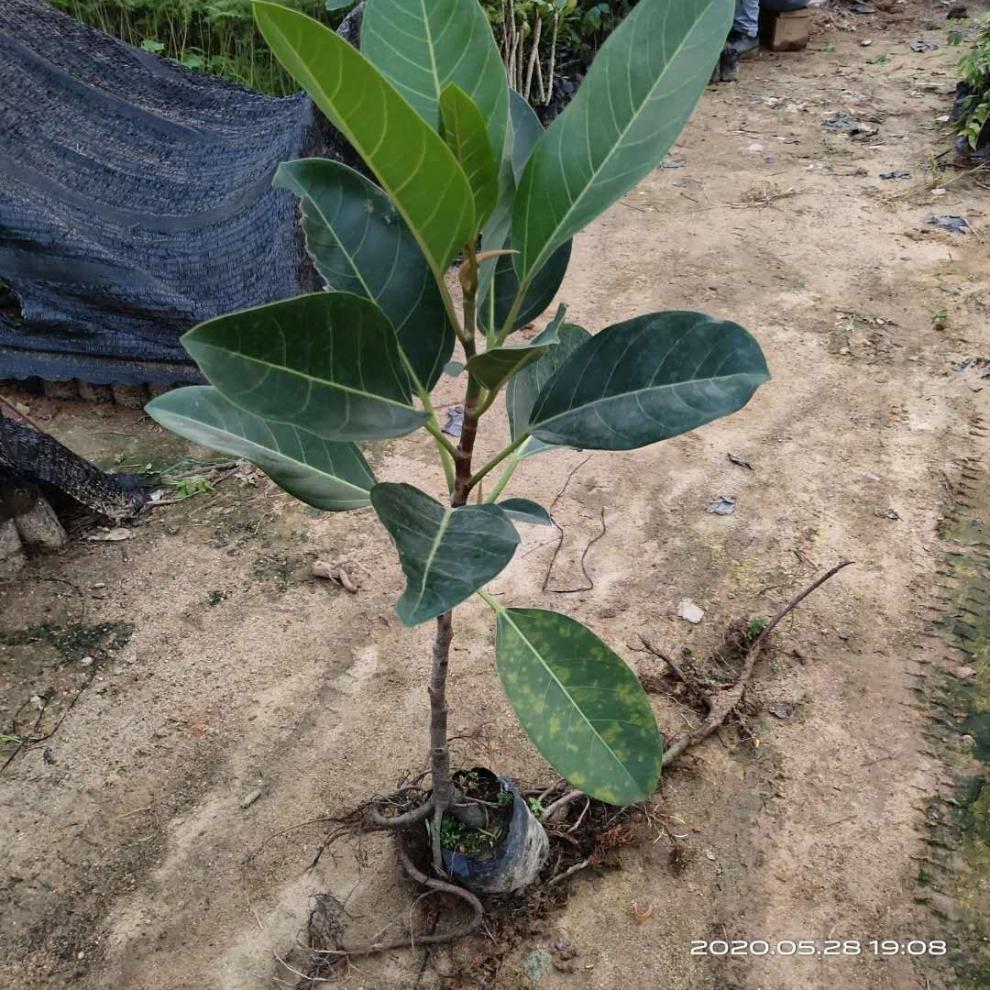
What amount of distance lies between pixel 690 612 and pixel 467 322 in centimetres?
152

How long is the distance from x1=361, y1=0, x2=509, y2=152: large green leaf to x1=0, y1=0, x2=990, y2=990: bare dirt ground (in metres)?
1.44

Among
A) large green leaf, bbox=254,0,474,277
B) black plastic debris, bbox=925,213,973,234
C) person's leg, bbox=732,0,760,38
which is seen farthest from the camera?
person's leg, bbox=732,0,760,38

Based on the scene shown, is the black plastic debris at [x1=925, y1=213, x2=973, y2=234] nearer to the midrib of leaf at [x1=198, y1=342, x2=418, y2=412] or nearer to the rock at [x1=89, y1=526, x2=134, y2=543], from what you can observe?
the rock at [x1=89, y1=526, x2=134, y2=543]

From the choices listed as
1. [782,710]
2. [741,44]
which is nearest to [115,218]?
[782,710]

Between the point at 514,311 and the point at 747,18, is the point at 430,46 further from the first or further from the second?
the point at 747,18

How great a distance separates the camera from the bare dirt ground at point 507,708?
5.54ft

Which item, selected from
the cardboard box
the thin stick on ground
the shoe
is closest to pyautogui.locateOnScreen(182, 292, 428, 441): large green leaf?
the thin stick on ground

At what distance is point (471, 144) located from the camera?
0.90m

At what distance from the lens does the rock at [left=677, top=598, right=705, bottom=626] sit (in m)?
2.36

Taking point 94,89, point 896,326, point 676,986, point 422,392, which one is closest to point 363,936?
point 676,986

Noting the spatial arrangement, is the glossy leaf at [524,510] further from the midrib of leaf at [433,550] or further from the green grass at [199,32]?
the green grass at [199,32]

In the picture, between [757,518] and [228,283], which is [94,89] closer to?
[228,283]

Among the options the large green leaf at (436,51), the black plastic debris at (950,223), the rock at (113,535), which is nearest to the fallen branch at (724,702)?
the large green leaf at (436,51)

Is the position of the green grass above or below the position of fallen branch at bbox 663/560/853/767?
above
